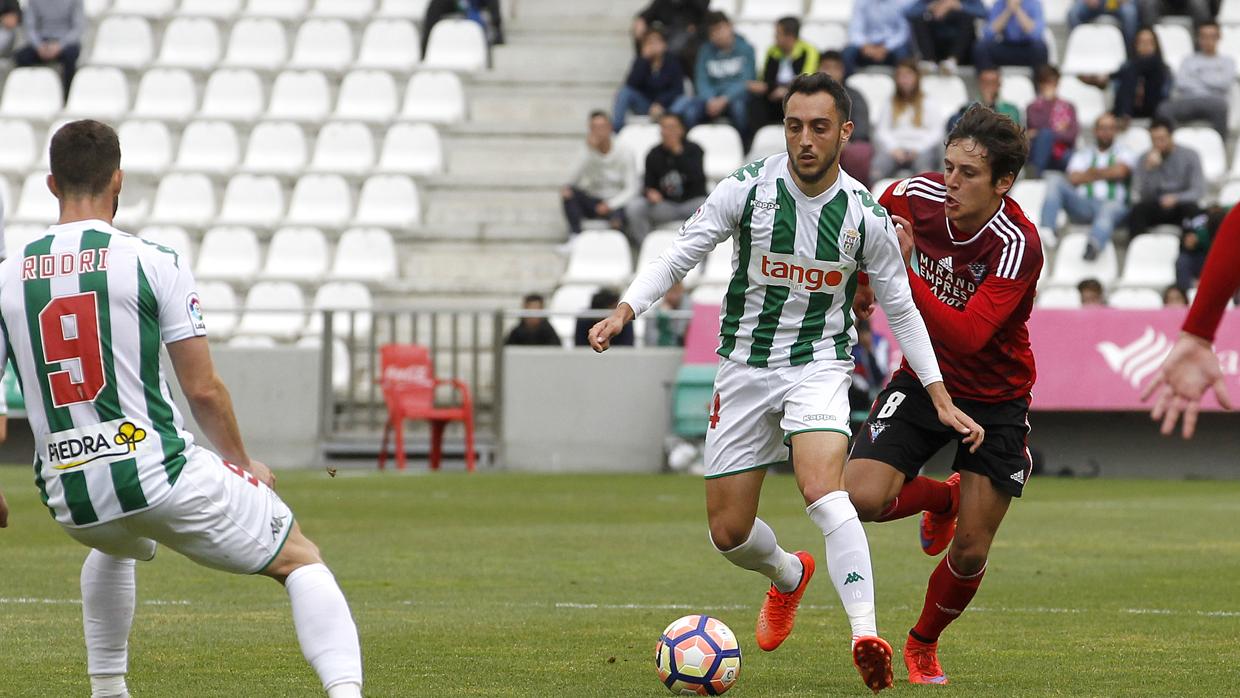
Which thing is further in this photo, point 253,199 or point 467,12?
point 467,12

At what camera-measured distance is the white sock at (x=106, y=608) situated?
217 inches

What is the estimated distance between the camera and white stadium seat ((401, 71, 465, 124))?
77.7 ft

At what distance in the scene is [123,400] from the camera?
4.99 metres

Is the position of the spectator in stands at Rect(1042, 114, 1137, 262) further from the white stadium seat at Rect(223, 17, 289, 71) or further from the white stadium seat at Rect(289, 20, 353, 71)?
the white stadium seat at Rect(223, 17, 289, 71)

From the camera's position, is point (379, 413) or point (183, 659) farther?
point (379, 413)

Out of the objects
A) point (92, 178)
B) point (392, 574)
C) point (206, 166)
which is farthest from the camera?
point (206, 166)

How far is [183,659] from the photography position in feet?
23.1

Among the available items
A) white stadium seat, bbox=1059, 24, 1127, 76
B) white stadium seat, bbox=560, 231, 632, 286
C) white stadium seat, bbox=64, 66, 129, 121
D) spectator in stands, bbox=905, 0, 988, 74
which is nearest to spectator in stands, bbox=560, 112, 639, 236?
white stadium seat, bbox=560, 231, 632, 286

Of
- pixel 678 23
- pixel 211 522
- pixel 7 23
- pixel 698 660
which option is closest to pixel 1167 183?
pixel 678 23

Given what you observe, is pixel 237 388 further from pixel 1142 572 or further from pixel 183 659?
pixel 183 659

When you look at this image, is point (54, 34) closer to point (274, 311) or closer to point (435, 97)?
point (435, 97)

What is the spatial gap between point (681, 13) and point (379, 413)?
702cm

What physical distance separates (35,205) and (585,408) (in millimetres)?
7858

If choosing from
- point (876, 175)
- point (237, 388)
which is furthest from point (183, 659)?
point (876, 175)
